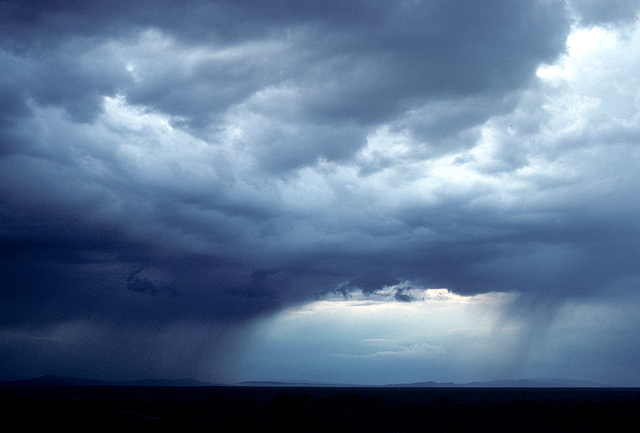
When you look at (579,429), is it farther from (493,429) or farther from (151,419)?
(151,419)

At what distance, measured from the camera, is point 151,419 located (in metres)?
69.1

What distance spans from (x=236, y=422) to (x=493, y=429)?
28975mm

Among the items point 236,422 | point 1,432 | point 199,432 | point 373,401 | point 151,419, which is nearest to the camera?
point 1,432

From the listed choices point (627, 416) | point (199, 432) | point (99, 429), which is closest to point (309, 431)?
point (199, 432)

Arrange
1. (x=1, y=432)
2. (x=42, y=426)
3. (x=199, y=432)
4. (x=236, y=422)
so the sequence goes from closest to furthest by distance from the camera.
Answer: (x=1, y=432) < (x=199, y=432) < (x=42, y=426) < (x=236, y=422)

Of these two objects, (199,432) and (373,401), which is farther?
(373,401)

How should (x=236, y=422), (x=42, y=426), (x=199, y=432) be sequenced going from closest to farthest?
(x=199, y=432), (x=42, y=426), (x=236, y=422)

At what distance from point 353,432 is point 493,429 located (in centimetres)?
1337

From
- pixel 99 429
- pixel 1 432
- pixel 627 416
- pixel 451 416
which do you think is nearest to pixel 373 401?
pixel 451 416

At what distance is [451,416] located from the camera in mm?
65750

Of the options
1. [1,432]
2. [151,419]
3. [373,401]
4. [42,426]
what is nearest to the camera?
[1,432]

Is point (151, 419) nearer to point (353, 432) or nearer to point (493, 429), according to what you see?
point (353, 432)

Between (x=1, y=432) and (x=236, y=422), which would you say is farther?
(x=236, y=422)

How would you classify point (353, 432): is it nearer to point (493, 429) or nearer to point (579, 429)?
point (493, 429)
